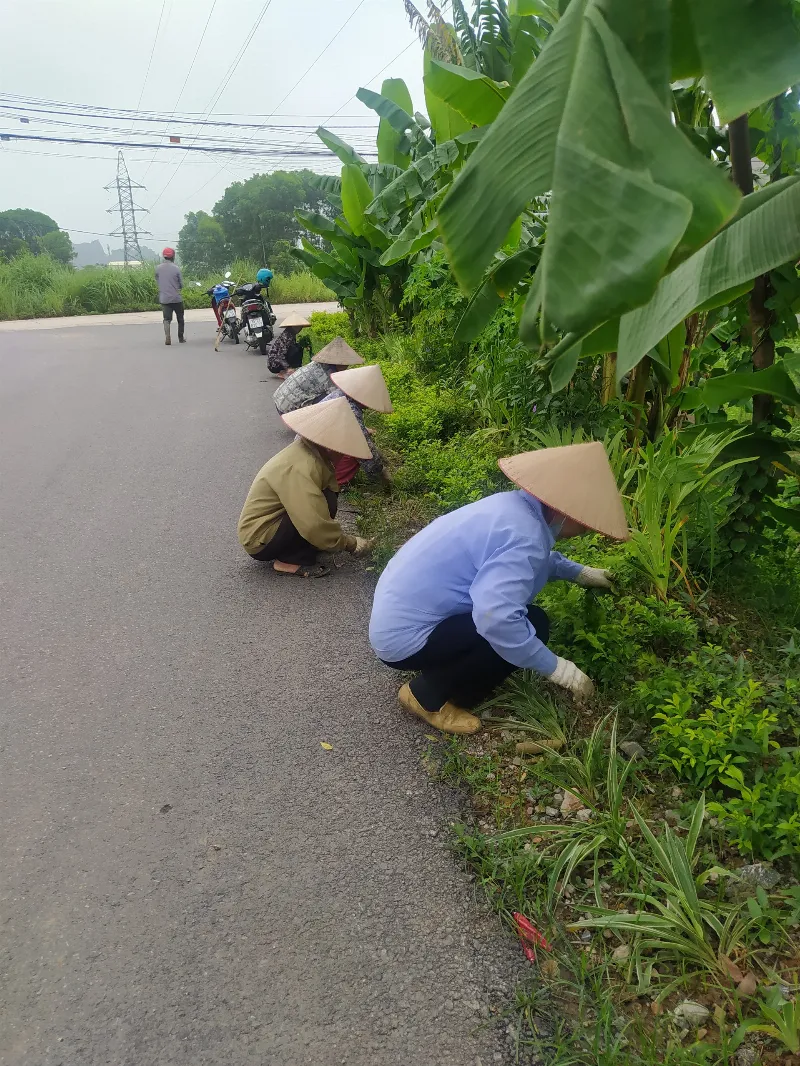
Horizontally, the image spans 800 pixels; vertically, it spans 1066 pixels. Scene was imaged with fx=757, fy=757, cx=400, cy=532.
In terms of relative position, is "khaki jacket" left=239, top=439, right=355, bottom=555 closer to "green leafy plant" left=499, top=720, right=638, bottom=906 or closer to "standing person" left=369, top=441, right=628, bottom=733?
"standing person" left=369, top=441, right=628, bottom=733

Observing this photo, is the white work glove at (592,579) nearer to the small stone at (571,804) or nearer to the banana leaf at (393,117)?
the small stone at (571,804)

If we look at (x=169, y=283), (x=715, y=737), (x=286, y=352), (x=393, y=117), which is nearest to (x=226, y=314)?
(x=169, y=283)

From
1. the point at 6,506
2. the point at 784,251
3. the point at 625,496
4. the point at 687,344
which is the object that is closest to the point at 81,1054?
the point at 784,251

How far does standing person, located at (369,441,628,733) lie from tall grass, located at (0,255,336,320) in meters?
20.0

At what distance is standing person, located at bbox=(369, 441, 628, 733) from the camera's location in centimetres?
253

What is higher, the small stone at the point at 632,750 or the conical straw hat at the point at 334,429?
the conical straw hat at the point at 334,429

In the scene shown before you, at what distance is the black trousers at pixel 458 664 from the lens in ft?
9.26

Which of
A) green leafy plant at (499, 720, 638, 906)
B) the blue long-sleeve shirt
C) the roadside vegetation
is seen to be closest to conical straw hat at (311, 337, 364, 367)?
the roadside vegetation

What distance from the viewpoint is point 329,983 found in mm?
2055

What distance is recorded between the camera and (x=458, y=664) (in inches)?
113

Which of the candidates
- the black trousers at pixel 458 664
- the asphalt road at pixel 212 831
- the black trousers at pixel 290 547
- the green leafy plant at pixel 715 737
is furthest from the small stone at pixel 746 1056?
the black trousers at pixel 290 547

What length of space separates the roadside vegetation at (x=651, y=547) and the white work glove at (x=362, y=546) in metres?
0.14

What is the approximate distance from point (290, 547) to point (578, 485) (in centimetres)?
228

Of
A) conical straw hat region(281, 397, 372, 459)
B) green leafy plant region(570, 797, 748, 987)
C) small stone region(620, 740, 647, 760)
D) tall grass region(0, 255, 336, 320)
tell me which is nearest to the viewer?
green leafy plant region(570, 797, 748, 987)
